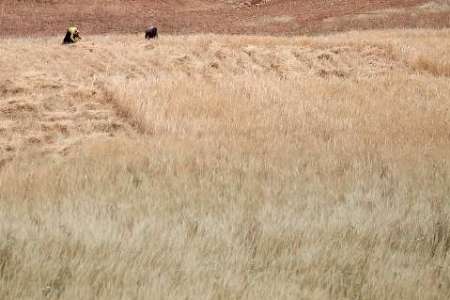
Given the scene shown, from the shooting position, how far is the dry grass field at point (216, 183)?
3799mm

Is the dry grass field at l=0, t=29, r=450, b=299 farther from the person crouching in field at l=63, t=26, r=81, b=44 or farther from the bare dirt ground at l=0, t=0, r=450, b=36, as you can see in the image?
the bare dirt ground at l=0, t=0, r=450, b=36

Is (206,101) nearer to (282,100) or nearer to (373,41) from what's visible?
(282,100)

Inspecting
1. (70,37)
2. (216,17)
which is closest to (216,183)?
(70,37)

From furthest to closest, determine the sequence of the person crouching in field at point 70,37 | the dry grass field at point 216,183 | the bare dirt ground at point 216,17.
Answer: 1. the bare dirt ground at point 216,17
2. the person crouching in field at point 70,37
3. the dry grass field at point 216,183

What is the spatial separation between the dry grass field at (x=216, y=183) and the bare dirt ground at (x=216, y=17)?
1514cm

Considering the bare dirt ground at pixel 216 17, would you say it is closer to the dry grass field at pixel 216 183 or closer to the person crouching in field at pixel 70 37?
the person crouching in field at pixel 70 37

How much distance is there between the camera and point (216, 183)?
6156mm

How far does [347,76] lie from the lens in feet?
49.3

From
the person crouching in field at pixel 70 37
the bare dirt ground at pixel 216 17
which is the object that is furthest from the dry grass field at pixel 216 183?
the bare dirt ground at pixel 216 17

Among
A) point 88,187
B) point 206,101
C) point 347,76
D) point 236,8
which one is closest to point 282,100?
point 206,101

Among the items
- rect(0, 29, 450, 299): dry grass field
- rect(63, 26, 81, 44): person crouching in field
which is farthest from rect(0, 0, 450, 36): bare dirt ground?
rect(0, 29, 450, 299): dry grass field

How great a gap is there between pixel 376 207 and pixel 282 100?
5.96 meters

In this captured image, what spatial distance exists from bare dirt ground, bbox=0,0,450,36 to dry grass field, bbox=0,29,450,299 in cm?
1514

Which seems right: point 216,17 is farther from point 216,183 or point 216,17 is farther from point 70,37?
point 216,183
